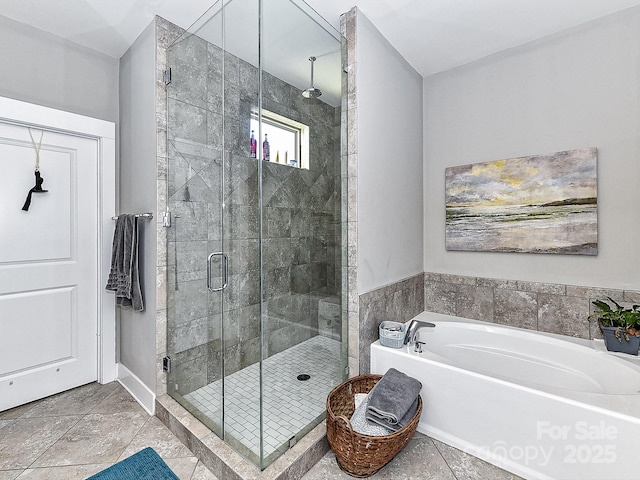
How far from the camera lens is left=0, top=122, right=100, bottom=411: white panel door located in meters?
→ 2.09

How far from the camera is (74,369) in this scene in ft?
7.77

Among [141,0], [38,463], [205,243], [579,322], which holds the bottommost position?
[38,463]

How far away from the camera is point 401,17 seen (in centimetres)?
208

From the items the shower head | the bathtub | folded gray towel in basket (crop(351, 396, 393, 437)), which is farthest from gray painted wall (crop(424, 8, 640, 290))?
folded gray towel in basket (crop(351, 396, 393, 437))

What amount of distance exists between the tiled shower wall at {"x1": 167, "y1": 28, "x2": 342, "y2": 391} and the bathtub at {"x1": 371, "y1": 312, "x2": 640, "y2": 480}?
78 centimetres

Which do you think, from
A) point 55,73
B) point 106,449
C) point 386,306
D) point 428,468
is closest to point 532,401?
point 428,468

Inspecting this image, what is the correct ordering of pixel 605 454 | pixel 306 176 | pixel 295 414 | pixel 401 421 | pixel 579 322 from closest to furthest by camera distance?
pixel 605 454 → pixel 401 421 → pixel 295 414 → pixel 306 176 → pixel 579 322

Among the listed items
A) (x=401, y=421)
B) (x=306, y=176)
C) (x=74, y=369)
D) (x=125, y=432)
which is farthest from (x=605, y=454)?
(x=74, y=369)

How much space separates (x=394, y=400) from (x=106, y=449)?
155 cm

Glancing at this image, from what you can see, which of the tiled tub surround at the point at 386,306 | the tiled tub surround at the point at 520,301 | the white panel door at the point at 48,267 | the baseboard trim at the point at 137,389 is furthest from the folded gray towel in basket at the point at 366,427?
the white panel door at the point at 48,267

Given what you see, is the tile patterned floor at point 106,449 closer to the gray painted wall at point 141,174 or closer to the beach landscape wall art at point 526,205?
the gray painted wall at point 141,174

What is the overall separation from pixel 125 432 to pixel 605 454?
7.89 feet

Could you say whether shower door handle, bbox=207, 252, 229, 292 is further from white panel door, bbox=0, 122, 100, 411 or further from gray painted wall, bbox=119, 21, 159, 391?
white panel door, bbox=0, 122, 100, 411

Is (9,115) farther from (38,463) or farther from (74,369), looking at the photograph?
(38,463)
